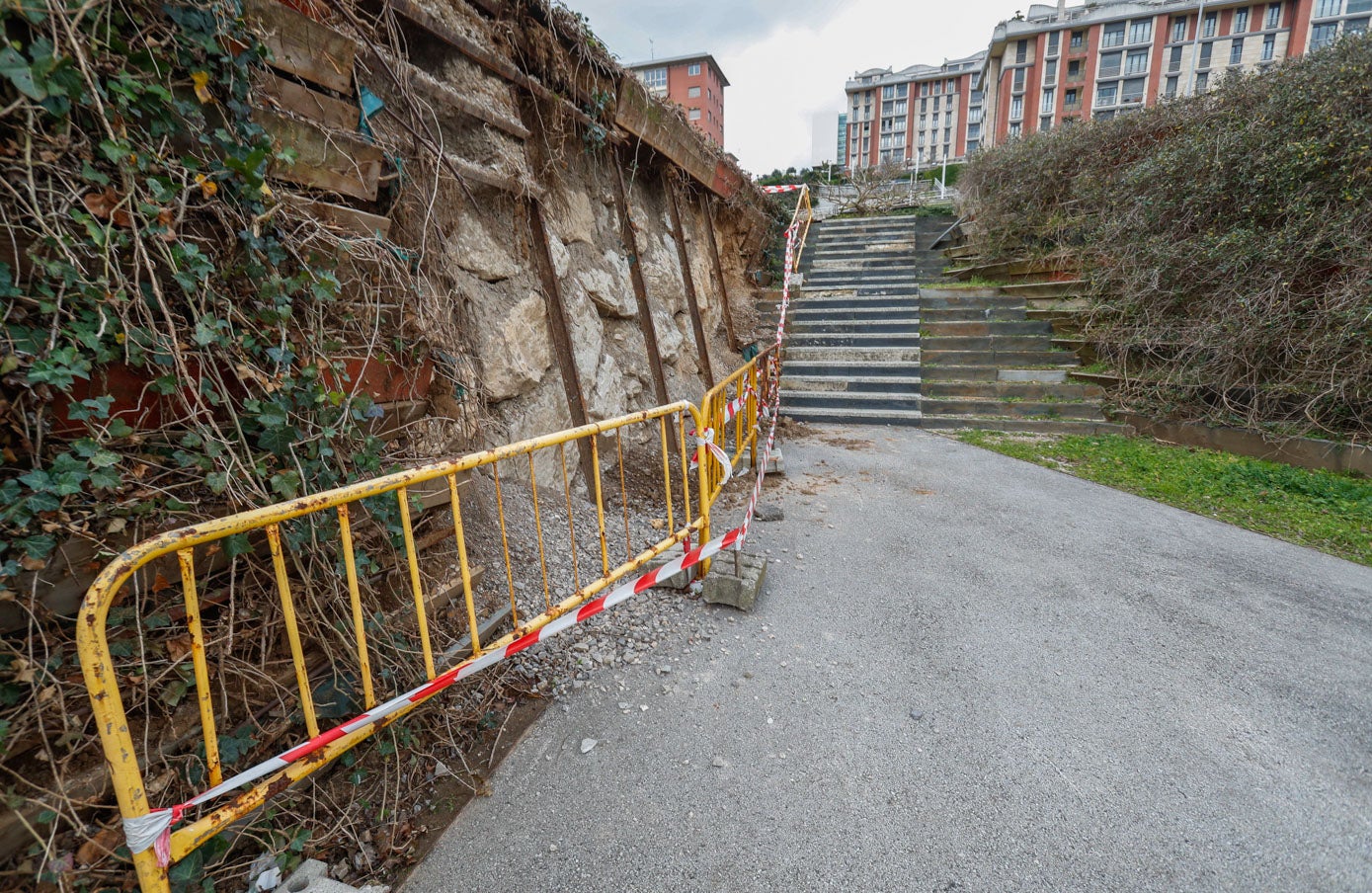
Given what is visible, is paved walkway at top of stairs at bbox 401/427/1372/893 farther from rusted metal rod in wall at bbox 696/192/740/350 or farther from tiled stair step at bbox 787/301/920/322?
tiled stair step at bbox 787/301/920/322

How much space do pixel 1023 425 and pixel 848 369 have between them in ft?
8.36

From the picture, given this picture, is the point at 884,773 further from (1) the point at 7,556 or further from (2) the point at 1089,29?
(2) the point at 1089,29

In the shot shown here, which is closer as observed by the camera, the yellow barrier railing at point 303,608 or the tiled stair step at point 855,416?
the yellow barrier railing at point 303,608

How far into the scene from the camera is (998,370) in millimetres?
8031

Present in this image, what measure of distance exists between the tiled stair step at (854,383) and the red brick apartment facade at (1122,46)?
44.8 m

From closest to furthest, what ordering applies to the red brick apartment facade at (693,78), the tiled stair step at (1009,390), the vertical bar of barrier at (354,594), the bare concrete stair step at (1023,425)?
1. the vertical bar of barrier at (354,594)
2. the bare concrete stair step at (1023,425)
3. the tiled stair step at (1009,390)
4. the red brick apartment facade at (693,78)

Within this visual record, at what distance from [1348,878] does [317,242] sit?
392cm

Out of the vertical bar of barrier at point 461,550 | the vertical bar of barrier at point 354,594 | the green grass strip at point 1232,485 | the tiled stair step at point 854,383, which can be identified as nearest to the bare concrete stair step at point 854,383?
the tiled stair step at point 854,383

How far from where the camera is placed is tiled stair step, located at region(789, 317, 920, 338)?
907 cm

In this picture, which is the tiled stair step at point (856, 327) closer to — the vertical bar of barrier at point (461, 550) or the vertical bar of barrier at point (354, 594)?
the vertical bar of barrier at point (461, 550)

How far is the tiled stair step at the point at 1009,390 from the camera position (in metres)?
7.25

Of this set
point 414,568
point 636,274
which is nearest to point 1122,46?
point 636,274

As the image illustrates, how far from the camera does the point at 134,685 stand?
4.80 feet

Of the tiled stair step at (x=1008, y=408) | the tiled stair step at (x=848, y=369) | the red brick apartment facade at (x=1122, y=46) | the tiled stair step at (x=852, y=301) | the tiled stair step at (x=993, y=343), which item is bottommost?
the tiled stair step at (x=1008, y=408)
